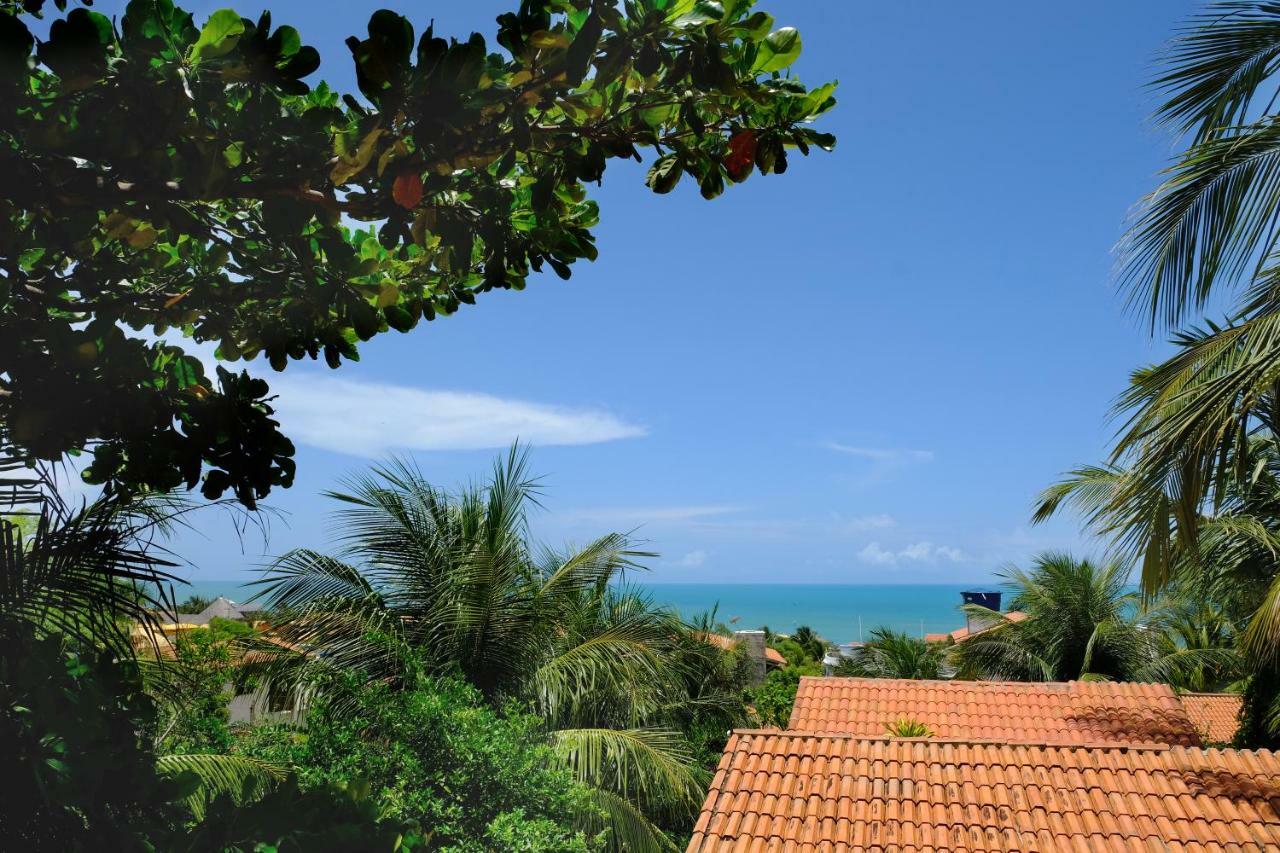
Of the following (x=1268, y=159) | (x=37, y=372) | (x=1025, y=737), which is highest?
(x=1268, y=159)

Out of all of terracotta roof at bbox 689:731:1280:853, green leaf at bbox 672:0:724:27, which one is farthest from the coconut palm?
terracotta roof at bbox 689:731:1280:853

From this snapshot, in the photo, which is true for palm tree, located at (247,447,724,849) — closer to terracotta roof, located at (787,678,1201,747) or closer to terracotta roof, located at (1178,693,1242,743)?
terracotta roof, located at (787,678,1201,747)

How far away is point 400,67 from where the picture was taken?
1869mm

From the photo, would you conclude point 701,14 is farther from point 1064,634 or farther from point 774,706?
point 1064,634

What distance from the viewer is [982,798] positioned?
8109mm

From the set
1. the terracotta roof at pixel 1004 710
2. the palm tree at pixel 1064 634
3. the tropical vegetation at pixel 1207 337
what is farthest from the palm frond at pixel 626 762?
the palm tree at pixel 1064 634

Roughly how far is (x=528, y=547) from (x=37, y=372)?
308 inches

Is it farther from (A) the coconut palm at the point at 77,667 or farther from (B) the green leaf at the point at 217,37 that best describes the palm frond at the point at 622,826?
(B) the green leaf at the point at 217,37

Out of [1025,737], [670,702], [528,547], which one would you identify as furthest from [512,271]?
[670,702]

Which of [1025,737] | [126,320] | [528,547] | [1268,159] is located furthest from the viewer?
[1025,737]

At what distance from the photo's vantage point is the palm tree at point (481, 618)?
939 centimetres

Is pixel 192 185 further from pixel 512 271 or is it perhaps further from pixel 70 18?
pixel 512 271

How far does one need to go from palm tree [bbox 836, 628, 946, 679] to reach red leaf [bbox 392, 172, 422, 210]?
2228cm

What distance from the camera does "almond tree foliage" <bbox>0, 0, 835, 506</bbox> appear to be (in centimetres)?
186
